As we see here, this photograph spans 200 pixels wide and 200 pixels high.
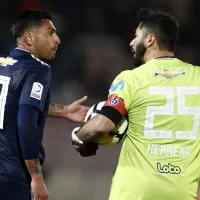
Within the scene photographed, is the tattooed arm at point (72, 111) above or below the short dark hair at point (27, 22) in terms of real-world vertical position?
below

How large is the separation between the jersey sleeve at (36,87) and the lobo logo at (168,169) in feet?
2.71

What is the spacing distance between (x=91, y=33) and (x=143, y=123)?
14.8 feet

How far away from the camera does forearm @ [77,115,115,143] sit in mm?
2770

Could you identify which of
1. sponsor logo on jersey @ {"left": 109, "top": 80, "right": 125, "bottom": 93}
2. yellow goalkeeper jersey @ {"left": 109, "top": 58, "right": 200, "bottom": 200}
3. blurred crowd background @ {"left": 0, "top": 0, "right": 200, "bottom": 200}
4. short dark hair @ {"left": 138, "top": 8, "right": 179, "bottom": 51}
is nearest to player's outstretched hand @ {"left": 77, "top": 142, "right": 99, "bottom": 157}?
yellow goalkeeper jersey @ {"left": 109, "top": 58, "right": 200, "bottom": 200}

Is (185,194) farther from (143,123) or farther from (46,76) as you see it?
(46,76)

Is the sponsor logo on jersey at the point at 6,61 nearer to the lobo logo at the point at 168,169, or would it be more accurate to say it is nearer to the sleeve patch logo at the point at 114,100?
the sleeve patch logo at the point at 114,100

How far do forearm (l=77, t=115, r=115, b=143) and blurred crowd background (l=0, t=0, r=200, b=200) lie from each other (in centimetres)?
316

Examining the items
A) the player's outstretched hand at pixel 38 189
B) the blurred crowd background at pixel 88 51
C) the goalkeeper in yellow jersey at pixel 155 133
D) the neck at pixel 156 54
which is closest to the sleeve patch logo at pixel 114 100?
the goalkeeper in yellow jersey at pixel 155 133

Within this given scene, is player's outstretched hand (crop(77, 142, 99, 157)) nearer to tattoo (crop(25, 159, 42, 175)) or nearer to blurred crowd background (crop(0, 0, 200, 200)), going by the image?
tattoo (crop(25, 159, 42, 175))

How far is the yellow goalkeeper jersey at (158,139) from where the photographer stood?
112 inches

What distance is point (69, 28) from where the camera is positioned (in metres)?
7.26

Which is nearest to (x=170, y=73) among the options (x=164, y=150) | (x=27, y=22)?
(x=164, y=150)

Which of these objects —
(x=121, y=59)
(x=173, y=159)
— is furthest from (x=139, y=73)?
(x=121, y=59)

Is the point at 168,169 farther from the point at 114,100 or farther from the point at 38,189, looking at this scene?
the point at 38,189
